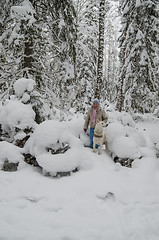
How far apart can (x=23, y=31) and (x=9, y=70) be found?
1.61 meters

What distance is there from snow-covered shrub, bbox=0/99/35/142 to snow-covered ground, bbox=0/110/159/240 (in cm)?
56

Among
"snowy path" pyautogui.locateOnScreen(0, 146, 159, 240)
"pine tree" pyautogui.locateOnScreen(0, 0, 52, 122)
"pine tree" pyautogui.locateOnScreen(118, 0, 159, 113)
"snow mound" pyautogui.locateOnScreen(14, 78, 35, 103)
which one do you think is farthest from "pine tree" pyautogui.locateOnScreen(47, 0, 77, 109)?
"pine tree" pyautogui.locateOnScreen(118, 0, 159, 113)

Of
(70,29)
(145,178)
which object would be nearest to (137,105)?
(70,29)

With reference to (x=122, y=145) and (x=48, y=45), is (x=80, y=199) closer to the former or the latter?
(x=122, y=145)

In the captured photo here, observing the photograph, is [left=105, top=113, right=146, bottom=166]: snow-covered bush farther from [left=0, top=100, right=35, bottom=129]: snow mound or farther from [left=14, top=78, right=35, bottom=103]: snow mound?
[left=14, top=78, right=35, bottom=103]: snow mound

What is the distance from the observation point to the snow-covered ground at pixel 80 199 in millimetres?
2418

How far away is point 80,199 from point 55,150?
153 centimetres

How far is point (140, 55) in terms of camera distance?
11.1m

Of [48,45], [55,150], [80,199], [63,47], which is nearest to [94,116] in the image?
[55,150]

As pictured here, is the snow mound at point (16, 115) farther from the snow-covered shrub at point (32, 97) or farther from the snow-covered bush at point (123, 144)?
the snow-covered bush at point (123, 144)

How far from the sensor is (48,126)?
4363mm

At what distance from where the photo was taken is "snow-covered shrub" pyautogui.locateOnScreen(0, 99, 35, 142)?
4723mm

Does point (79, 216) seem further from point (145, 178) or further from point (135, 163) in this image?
point (135, 163)

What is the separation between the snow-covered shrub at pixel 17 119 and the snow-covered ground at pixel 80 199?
22.2 inches
